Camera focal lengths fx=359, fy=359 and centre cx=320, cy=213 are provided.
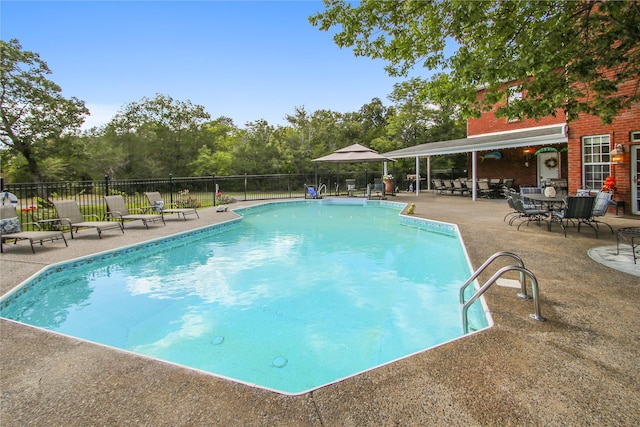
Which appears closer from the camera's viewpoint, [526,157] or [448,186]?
[526,157]

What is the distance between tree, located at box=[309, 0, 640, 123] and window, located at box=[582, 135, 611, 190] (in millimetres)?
4318

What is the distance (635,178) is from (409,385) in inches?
429

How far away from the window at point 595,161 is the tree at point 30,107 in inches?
1009

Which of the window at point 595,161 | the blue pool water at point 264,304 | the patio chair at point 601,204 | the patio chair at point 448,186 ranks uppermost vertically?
the window at point 595,161

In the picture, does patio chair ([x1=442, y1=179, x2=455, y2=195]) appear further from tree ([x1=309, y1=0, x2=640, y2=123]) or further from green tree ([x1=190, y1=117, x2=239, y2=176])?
green tree ([x1=190, y1=117, x2=239, y2=176])

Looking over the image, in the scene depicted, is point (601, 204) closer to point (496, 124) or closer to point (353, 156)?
point (353, 156)

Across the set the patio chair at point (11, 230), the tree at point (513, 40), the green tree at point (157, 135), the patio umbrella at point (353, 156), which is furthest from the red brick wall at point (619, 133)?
the green tree at point (157, 135)

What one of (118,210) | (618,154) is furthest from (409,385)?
(618,154)

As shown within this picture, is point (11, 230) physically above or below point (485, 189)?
below

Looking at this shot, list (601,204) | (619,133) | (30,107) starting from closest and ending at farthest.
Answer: (601,204) → (619,133) → (30,107)

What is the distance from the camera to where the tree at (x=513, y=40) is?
502cm

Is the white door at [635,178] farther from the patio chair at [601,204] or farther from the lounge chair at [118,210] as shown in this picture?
the lounge chair at [118,210]

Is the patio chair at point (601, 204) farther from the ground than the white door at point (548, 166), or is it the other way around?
the white door at point (548, 166)

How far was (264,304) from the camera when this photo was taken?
511 centimetres
